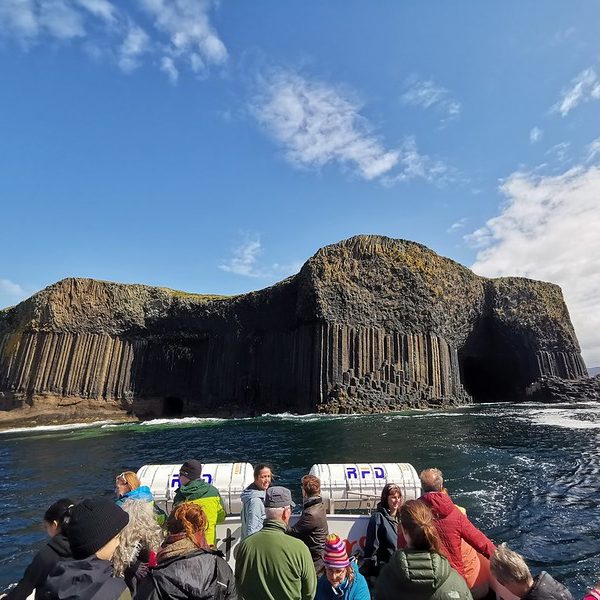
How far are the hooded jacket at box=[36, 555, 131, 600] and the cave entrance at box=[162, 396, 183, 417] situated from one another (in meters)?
61.9

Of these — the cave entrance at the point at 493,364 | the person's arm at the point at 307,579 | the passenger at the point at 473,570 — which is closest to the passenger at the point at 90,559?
the person's arm at the point at 307,579

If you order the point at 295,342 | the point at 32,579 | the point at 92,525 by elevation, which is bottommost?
the point at 32,579

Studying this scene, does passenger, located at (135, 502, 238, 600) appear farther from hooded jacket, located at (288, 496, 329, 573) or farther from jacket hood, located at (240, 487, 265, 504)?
jacket hood, located at (240, 487, 265, 504)

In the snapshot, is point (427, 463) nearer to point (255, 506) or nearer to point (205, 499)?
point (255, 506)

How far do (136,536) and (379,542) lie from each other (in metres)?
3.57

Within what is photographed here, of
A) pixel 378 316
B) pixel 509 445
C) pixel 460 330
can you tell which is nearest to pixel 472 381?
pixel 460 330

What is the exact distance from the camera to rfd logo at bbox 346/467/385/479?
365 inches

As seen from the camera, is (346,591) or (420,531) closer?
(420,531)

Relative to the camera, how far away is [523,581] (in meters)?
3.78

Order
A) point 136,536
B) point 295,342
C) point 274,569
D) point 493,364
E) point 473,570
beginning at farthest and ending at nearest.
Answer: point 493,364 < point 295,342 < point 473,570 < point 274,569 < point 136,536

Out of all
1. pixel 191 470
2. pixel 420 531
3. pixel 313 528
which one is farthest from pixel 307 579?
pixel 191 470

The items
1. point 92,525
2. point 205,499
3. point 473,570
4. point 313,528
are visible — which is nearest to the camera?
point 92,525

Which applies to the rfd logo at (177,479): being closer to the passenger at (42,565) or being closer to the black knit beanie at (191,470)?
the black knit beanie at (191,470)

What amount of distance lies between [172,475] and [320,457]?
42.2 ft
